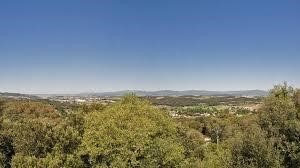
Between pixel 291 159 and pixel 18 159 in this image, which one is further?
pixel 18 159

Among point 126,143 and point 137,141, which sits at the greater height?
point 137,141

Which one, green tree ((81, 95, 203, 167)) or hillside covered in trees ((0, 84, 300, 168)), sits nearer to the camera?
hillside covered in trees ((0, 84, 300, 168))

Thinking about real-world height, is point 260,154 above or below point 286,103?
below

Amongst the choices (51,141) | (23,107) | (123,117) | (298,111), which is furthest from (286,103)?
(23,107)

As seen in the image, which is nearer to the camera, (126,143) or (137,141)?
(126,143)

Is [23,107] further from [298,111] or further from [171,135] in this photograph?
[298,111]

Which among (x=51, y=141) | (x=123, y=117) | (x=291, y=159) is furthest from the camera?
(x=123, y=117)

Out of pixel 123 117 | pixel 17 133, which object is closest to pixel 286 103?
pixel 123 117

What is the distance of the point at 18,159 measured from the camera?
186ft

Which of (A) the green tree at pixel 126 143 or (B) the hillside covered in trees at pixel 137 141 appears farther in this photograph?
(A) the green tree at pixel 126 143

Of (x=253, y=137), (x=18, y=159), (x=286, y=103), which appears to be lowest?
(x=18, y=159)

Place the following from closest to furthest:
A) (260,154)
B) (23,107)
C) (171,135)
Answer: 1. (260,154)
2. (171,135)
3. (23,107)

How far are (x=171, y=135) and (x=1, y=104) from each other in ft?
190

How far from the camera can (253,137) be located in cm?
4888
